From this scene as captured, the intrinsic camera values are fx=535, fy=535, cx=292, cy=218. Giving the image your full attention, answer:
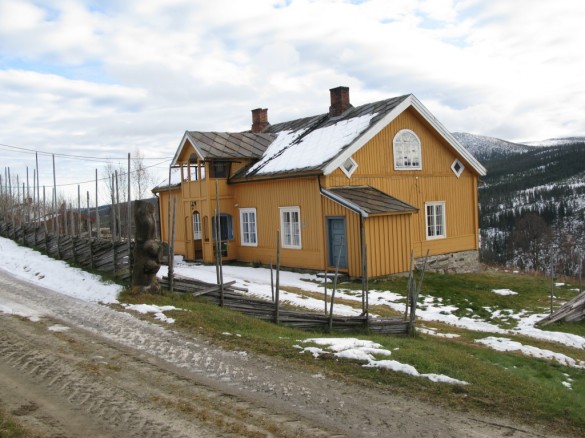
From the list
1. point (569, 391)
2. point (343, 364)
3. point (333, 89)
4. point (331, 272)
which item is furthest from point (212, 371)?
point (333, 89)

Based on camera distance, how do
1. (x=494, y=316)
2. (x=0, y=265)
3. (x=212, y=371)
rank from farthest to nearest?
(x=0, y=265) → (x=494, y=316) → (x=212, y=371)

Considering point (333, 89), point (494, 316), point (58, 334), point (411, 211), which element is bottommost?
point (494, 316)

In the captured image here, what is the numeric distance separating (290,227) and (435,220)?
6.10 metres

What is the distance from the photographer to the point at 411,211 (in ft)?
61.4

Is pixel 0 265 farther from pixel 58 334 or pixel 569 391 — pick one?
pixel 569 391

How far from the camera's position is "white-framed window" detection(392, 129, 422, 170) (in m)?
20.7

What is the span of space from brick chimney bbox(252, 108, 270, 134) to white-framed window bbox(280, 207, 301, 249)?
9.07m

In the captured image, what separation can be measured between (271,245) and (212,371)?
13.8 m

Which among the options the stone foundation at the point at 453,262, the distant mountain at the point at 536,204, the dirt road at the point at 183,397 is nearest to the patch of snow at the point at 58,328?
the dirt road at the point at 183,397

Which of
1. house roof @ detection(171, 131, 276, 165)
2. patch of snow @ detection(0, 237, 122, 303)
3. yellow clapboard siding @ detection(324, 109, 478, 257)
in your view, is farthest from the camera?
house roof @ detection(171, 131, 276, 165)

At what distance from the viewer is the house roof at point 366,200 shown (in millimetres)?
17469

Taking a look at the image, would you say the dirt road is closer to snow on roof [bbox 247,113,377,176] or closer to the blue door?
the blue door

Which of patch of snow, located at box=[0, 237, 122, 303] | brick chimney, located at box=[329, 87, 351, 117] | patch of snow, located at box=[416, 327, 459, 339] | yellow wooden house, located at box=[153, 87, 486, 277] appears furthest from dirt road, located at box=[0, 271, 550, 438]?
brick chimney, located at box=[329, 87, 351, 117]

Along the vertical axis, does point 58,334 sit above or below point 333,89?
below
